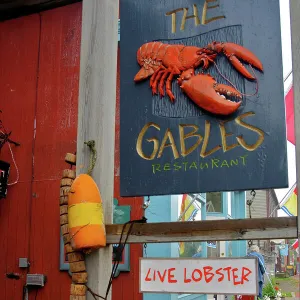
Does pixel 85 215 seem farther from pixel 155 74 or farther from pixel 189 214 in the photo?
pixel 189 214

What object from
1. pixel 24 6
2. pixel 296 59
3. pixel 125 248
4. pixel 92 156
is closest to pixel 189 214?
pixel 125 248

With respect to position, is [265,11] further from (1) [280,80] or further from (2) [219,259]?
(2) [219,259]

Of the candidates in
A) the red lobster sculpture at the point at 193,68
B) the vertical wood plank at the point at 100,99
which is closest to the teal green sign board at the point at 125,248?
the vertical wood plank at the point at 100,99

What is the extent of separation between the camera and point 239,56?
311 cm

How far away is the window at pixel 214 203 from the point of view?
9.95m

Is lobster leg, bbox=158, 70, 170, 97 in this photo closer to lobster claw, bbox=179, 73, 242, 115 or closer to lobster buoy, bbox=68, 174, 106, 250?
lobster claw, bbox=179, 73, 242, 115

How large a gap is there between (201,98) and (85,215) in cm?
98

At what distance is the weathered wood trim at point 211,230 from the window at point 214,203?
6.76 meters

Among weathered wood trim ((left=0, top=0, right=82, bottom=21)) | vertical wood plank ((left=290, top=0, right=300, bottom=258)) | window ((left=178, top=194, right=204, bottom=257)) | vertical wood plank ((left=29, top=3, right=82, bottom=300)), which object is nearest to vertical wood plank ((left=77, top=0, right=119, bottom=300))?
vertical wood plank ((left=290, top=0, right=300, bottom=258))

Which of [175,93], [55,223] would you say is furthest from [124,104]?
[55,223]

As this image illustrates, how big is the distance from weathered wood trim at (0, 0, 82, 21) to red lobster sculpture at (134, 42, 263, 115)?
4291 mm

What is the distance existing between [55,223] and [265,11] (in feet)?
14.7

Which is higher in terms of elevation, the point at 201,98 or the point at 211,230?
the point at 201,98

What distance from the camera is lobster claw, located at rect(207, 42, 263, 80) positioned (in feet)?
10.1
